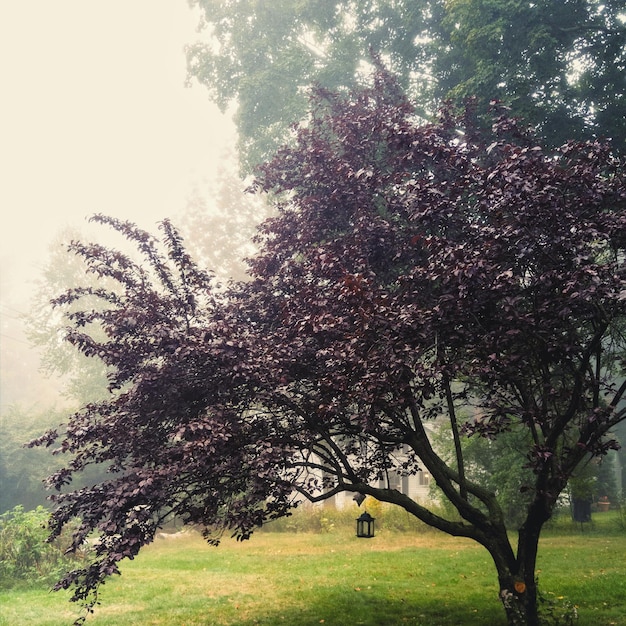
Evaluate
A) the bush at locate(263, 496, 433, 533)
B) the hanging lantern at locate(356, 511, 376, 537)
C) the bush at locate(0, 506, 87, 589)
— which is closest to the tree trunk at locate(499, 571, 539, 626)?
the hanging lantern at locate(356, 511, 376, 537)

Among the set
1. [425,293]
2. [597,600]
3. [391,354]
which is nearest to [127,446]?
[391,354]

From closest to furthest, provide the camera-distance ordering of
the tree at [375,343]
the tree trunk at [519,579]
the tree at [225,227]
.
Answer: the tree at [375,343] → the tree trunk at [519,579] → the tree at [225,227]

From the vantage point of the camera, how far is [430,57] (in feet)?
53.2

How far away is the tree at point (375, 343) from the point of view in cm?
605

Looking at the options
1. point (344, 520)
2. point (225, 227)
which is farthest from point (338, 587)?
point (225, 227)

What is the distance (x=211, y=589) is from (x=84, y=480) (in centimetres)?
1798

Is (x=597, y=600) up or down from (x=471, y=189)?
down

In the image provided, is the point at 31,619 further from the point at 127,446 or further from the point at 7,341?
the point at 7,341

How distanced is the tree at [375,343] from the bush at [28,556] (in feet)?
26.4

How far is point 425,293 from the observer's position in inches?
278

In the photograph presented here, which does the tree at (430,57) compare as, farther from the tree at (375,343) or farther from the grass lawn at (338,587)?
the grass lawn at (338,587)

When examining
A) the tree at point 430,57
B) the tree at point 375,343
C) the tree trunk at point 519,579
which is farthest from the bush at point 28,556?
the tree at point 430,57

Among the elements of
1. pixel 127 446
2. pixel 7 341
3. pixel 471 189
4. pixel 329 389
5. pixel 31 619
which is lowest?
pixel 31 619

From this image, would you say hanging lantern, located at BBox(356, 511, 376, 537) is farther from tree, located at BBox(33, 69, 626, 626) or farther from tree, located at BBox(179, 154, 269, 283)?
tree, located at BBox(179, 154, 269, 283)
